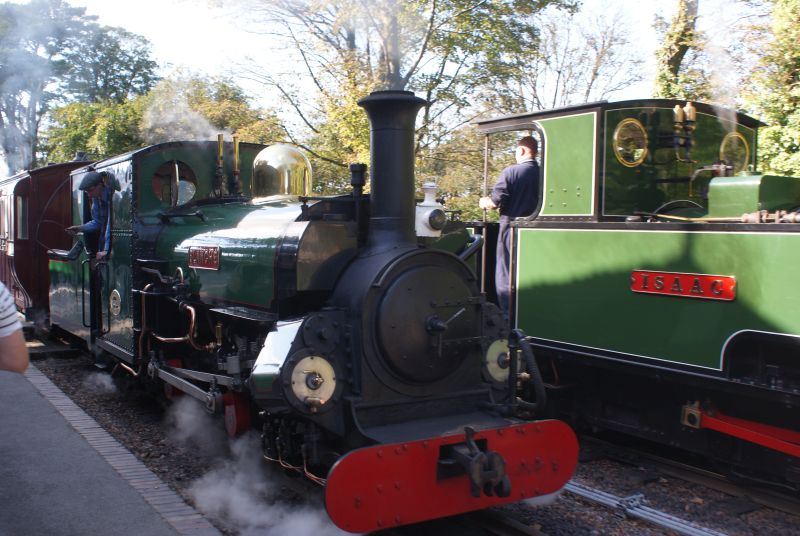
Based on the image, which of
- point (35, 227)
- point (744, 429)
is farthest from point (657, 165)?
point (35, 227)

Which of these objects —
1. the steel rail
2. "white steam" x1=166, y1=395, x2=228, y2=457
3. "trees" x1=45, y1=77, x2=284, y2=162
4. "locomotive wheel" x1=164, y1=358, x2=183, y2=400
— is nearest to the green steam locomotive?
the steel rail

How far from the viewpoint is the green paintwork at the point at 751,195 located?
16.0 ft

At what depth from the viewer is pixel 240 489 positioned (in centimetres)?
461

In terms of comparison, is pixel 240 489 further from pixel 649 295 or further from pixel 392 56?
pixel 392 56

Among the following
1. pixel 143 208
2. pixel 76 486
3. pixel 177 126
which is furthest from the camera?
pixel 177 126

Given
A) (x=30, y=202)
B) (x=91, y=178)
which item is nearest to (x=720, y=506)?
(x=91, y=178)

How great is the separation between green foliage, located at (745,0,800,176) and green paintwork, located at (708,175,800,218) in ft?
18.2

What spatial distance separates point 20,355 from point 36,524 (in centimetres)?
197

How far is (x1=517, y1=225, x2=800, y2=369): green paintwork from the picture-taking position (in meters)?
4.41

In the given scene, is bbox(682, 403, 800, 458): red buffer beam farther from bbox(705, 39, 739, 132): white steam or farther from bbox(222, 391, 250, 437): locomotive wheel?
bbox(705, 39, 739, 132): white steam

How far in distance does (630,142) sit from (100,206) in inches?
189

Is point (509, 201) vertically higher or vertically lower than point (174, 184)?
lower

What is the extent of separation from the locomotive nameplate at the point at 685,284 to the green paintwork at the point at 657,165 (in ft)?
2.50

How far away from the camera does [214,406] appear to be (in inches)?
178
